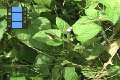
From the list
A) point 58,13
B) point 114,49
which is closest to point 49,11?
point 58,13

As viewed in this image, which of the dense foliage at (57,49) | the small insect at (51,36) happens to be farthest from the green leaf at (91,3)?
the small insect at (51,36)

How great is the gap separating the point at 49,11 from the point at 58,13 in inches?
4.3

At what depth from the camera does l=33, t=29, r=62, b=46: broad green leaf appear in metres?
1.05

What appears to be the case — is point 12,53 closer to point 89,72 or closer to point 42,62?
point 42,62

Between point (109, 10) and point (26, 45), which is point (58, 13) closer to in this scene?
point (26, 45)

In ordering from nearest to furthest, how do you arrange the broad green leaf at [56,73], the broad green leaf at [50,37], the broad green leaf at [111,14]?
the broad green leaf at [111,14] → the broad green leaf at [50,37] → the broad green leaf at [56,73]

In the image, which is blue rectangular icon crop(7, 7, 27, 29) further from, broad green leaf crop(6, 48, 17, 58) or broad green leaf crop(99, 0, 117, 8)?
broad green leaf crop(99, 0, 117, 8)

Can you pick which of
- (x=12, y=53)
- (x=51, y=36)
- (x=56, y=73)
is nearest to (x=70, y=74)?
(x=56, y=73)

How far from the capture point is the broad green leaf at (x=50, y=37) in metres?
1.05

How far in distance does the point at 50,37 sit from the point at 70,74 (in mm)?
198

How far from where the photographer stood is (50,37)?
1.06 m

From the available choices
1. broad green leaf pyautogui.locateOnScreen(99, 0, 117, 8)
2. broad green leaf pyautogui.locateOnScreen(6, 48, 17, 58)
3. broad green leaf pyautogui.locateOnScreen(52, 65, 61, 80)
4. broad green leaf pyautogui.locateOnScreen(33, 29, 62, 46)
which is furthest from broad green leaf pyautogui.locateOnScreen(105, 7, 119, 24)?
broad green leaf pyautogui.locateOnScreen(6, 48, 17, 58)

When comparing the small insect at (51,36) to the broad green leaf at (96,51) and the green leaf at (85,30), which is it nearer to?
the green leaf at (85,30)

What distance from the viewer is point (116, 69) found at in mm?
1129
